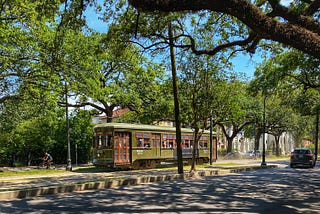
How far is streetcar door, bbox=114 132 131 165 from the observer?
2636 centimetres

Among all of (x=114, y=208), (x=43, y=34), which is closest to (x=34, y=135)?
(x=43, y=34)

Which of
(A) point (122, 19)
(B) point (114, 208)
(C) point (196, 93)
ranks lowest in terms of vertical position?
(B) point (114, 208)

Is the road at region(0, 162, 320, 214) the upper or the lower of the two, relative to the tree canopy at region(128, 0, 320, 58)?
lower

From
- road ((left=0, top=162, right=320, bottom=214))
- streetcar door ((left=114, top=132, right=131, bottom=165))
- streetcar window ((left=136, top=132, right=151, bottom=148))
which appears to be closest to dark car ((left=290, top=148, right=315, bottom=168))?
streetcar window ((left=136, top=132, right=151, bottom=148))

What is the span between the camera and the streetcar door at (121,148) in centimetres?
2636

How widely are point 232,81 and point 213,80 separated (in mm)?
1895

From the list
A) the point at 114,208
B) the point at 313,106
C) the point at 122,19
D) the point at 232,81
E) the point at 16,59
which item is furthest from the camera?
the point at 313,106

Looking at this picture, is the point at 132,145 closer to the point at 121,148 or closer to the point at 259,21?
the point at 121,148

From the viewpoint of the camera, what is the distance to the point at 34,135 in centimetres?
3653

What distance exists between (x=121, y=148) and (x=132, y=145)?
1.04 meters

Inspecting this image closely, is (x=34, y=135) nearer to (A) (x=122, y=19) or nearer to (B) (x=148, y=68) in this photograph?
(B) (x=148, y=68)

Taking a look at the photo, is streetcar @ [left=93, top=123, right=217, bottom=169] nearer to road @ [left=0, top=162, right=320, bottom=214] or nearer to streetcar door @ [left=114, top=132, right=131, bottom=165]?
streetcar door @ [left=114, top=132, right=131, bottom=165]

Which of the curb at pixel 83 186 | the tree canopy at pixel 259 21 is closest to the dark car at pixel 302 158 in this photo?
the curb at pixel 83 186

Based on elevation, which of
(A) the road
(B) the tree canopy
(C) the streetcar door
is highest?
(B) the tree canopy
